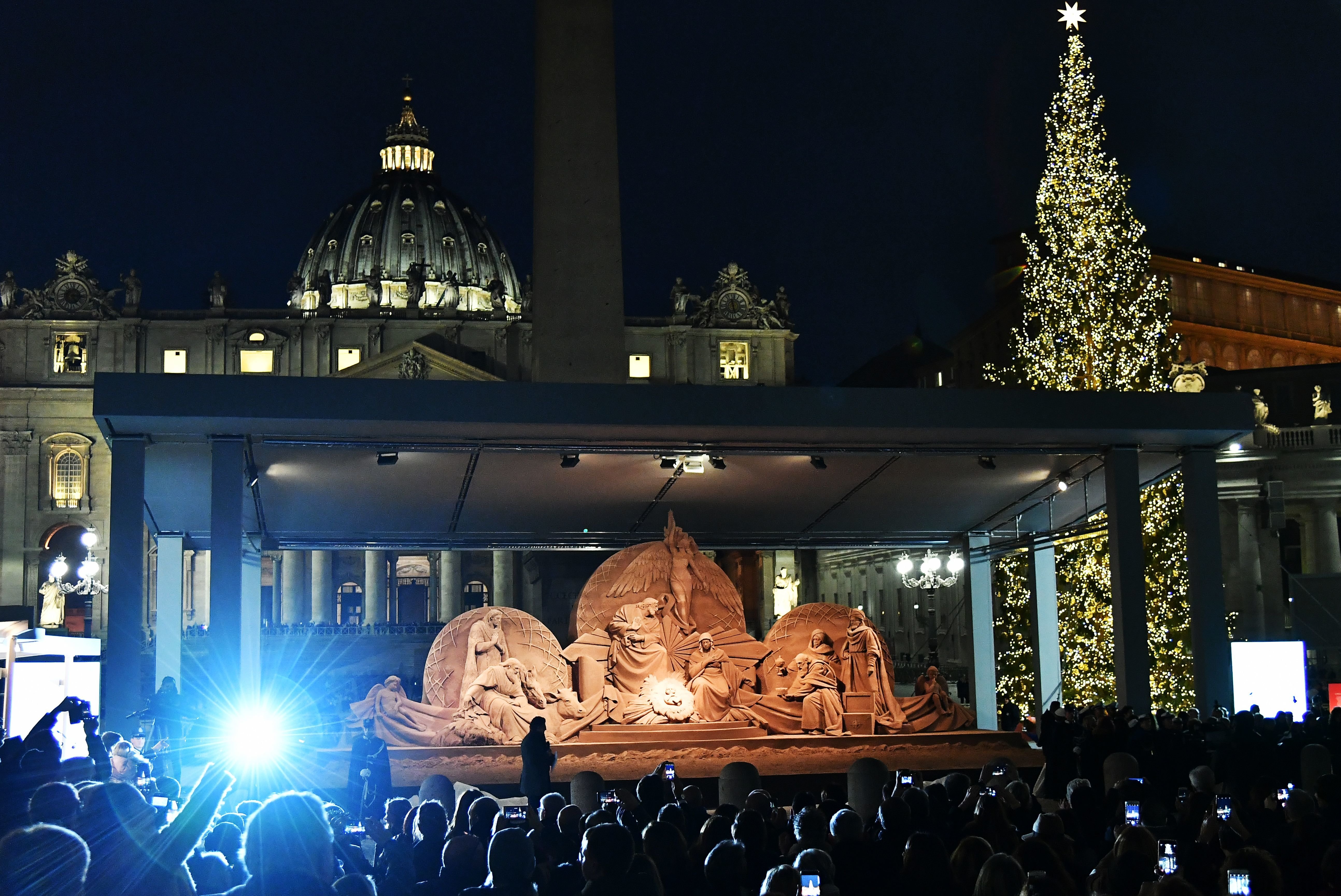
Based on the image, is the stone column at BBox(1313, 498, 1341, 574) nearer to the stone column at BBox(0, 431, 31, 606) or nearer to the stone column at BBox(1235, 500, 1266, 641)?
the stone column at BBox(1235, 500, 1266, 641)

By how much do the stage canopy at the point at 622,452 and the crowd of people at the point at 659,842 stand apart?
600cm

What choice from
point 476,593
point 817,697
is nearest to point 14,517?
point 476,593

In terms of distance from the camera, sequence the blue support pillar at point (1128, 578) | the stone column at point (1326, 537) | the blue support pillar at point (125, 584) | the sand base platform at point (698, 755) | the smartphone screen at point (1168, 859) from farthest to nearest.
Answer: the stone column at point (1326, 537) < the blue support pillar at point (1128, 578) < the sand base platform at point (698, 755) < the blue support pillar at point (125, 584) < the smartphone screen at point (1168, 859)

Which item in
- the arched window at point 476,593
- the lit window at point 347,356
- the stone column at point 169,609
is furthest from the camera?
the arched window at point 476,593

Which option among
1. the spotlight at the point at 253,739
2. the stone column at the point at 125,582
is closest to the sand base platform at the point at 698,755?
the spotlight at the point at 253,739

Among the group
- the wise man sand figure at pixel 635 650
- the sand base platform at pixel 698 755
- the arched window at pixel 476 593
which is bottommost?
the sand base platform at pixel 698 755

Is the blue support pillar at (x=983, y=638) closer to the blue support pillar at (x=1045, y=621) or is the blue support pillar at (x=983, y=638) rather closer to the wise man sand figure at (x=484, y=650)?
the blue support pillar at (x=1045, y=621)

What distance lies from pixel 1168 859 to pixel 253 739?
11.3 meters

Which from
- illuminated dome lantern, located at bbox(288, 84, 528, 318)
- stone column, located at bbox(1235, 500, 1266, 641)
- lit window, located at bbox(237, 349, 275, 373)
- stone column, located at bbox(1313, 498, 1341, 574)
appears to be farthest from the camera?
illuminated dome lantern, located at bbox(288, 84, 528, 318)

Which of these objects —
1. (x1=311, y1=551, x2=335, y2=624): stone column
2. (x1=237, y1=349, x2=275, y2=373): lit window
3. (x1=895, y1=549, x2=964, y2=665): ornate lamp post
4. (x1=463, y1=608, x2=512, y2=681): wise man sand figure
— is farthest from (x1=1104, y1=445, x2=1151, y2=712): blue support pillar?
(x1=237, y1=349, x2=275, y2=373): lit window

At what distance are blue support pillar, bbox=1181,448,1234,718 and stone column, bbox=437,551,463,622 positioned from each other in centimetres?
5950

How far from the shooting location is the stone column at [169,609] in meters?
Result: 21.3

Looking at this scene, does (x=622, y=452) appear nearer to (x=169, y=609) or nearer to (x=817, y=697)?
(x=817, y=697)

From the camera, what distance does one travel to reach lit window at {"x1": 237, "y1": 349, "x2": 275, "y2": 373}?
81.1 metres
